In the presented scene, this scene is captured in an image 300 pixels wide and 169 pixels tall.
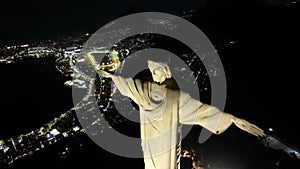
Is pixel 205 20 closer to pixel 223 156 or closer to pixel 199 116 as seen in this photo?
pixel 223 156

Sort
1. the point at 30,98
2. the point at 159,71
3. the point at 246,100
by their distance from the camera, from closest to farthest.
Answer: the point at 159,71 < the point at 246,100 < the point at 30,98

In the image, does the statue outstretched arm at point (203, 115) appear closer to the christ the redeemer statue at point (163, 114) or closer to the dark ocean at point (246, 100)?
the christ the redeemer statue at point (163, 114)

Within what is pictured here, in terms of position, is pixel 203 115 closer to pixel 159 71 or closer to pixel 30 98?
pixel 159 71

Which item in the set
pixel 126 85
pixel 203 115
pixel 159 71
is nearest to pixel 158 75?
pixel 159 71

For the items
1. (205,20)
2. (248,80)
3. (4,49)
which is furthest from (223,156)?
(4,49)

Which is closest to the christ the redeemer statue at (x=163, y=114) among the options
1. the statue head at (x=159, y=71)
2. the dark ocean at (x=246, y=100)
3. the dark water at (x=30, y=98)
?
the statue head at (x=159, y=71)
